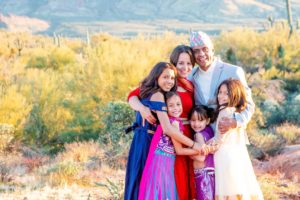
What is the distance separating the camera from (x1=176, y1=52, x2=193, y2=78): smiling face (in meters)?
5.06

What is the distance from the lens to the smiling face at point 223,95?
5.03 m

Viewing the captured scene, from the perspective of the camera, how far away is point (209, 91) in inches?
207

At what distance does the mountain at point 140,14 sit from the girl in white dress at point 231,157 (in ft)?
331

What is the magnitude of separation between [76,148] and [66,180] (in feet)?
13.9

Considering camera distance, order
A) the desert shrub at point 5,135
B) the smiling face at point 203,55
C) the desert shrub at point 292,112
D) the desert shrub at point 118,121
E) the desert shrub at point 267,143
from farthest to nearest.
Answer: the desert shrub at point 292,112, the desert shrub at point 5,135, the desert shrub at point 267,143, the desert shrub at point 118,121, the smiling face at point 203,55

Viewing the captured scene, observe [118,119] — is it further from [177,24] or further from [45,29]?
[45,29]

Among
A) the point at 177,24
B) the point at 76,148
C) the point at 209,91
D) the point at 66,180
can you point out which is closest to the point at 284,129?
the point at 76,148

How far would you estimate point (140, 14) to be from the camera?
140750 millimetres

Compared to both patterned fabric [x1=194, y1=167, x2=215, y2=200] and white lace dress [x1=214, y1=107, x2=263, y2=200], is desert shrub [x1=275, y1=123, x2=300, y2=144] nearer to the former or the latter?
white lace dress [x1=214, y1=107, x2=263, y2=200]

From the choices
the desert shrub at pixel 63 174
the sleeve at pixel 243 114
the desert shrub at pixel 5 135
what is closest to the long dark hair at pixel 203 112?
the sleeve at pixel 243 114

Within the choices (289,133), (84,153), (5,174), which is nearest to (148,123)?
(5,174)

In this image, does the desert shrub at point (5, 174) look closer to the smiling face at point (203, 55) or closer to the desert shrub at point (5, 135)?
the desert shrub at point (5, 135)

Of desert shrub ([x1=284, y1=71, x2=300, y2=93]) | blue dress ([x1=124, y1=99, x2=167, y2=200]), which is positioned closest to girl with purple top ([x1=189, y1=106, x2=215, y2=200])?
blue dress ([x1=124, y1=99, x2=167, y2=200])

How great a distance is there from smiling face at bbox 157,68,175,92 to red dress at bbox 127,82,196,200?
16cm
